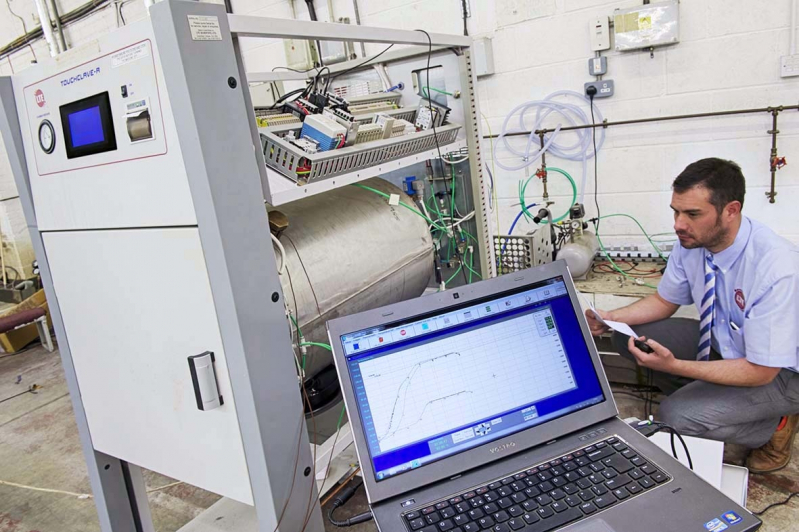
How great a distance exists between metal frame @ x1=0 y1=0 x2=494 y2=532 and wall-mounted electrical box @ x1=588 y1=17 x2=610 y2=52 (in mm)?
1536

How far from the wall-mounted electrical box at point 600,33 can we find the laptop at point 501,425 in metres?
1.60

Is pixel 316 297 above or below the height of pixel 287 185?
below

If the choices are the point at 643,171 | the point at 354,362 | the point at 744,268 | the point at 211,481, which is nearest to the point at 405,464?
the point at 354,362

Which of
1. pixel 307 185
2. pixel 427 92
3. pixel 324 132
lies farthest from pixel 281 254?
pixel 427 92

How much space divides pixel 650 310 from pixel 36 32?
4.87 meters

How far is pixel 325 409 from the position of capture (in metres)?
1.44

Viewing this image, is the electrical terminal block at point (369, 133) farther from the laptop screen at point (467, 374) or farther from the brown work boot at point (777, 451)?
the brown work boot at point (777, 451)

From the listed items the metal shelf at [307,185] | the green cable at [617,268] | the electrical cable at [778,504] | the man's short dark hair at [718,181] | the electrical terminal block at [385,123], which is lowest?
the electrical cable at [778,504]

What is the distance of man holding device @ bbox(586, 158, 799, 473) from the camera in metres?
1.46

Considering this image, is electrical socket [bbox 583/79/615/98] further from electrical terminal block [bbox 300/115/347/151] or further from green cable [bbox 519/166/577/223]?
electrical terminal block [bbox 300/115/347/151]

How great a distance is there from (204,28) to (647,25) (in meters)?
1.95

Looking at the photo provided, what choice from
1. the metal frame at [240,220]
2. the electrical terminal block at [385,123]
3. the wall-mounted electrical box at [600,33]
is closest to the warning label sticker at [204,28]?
the metal frame at [240,220]

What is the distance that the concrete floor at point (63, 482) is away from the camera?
1.59m

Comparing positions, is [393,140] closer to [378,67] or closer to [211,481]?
[378,67]
